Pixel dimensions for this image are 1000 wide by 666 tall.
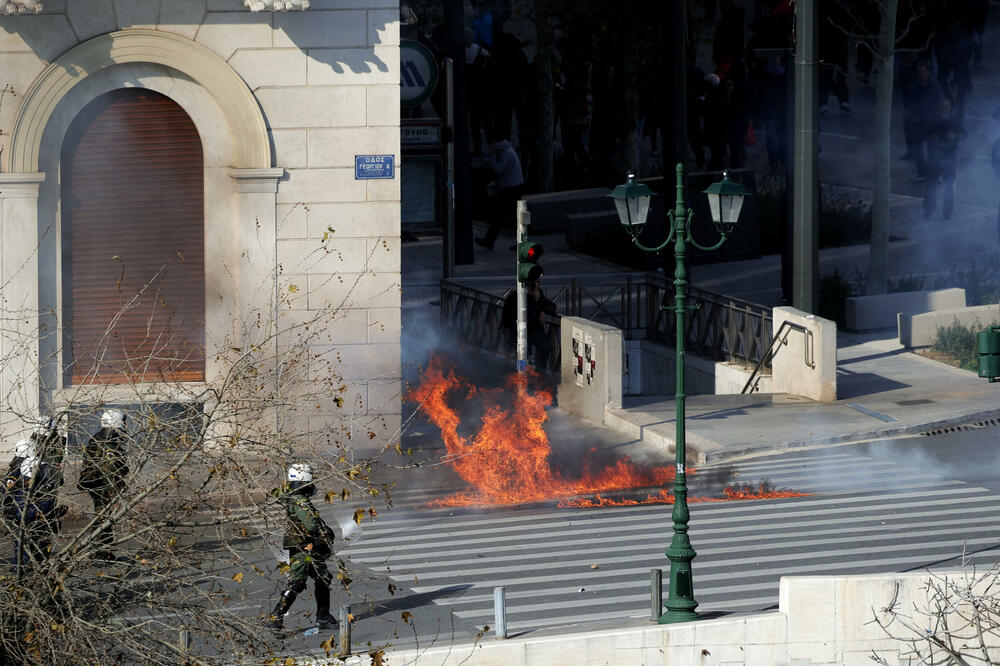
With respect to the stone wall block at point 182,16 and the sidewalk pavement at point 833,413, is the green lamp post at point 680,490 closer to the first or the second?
the sidewalk pavement at point 833,413

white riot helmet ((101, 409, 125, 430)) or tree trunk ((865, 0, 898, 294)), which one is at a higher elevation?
tree trunk ((865, 0, 898, 294))

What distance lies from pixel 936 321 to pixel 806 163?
348cm

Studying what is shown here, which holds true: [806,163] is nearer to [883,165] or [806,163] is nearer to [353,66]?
[883,165]

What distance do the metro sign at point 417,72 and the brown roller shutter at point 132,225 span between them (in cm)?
600

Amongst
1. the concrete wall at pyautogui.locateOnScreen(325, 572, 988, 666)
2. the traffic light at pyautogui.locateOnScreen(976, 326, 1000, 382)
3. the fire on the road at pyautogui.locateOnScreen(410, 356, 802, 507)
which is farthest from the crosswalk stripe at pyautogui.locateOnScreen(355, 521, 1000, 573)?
the concrete wall at pyautogui.locateOnScreen(325, 572, 988, 666)

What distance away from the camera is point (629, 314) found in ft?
96.1

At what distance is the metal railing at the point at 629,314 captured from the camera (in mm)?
26969

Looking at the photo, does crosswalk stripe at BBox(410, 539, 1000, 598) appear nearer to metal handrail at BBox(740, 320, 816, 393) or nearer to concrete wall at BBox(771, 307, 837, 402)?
concrete wall at BBox(771, 307, 837, 402)

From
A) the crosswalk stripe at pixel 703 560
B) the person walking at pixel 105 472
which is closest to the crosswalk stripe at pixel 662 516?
the crosswalk stripe at pixel 703 560

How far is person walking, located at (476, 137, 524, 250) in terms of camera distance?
1361 inches

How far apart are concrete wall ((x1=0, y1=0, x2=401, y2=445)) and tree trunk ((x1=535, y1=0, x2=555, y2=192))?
50.6 feet

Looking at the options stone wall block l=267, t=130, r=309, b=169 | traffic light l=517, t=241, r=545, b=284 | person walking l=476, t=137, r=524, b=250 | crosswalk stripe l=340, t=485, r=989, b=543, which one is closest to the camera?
crosswalk stripe l=340, t=485, r=989, b=543

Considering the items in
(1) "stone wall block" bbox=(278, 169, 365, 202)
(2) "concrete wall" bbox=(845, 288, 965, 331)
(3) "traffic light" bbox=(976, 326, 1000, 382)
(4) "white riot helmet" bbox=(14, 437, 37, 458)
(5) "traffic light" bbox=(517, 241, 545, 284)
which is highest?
(1) "stone wall block" bbox=(278, 169, 365, 202)

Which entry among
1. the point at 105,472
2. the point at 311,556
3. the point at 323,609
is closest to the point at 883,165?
the point at 323,609
